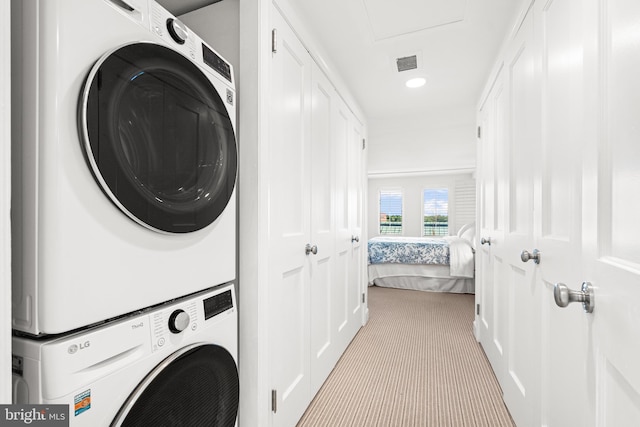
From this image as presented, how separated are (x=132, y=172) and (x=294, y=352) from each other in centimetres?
116

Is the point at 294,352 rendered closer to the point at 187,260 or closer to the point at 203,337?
the point at 203,337

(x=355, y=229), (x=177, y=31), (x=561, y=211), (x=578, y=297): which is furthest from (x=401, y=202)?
(x=177, y=31)

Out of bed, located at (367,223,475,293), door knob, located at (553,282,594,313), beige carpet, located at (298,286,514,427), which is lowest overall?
beige carpet, located at (298,286,514,427)

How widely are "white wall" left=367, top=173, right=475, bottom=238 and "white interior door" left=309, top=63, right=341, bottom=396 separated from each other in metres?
4.73

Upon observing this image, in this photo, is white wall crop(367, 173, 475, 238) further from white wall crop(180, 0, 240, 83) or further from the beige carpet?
white wall crop(180, 0, 240, 83)

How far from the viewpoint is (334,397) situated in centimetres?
175

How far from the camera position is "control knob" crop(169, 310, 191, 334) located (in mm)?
826

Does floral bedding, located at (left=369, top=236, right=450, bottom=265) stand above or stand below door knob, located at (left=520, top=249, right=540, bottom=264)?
below

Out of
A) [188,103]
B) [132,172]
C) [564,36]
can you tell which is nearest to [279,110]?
[188,103]

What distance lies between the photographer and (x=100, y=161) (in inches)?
24.9

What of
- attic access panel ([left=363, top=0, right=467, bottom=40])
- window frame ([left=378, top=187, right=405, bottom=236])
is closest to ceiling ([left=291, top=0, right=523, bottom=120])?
attic access panel ([left=363, top=0, right=467, bottom=40])

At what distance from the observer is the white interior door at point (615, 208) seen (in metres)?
0.57
